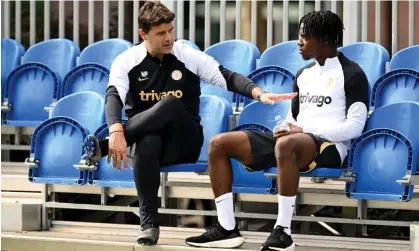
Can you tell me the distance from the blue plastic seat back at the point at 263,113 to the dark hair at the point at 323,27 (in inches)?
27.0

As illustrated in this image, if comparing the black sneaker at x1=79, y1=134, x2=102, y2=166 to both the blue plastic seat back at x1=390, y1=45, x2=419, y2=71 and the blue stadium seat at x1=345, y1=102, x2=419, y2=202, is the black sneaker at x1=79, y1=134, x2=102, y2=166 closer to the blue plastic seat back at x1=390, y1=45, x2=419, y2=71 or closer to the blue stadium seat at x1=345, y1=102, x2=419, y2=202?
the blue stadium seat at x1=345, y1=102, x2=419, y2=202

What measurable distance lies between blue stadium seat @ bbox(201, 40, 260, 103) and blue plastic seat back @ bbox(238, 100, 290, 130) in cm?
92

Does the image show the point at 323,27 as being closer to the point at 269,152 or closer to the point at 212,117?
the point at 269,152

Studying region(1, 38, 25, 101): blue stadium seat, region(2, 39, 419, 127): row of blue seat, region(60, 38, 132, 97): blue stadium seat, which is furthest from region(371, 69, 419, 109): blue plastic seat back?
region(1, 38, 25, 101): blue stadium seat

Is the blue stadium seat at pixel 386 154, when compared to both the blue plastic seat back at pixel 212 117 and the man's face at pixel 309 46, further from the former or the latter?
the blue plastic seat back at pixel 212 117

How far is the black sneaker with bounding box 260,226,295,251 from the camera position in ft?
18.9

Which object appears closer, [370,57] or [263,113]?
[263,113]

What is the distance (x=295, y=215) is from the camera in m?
6.50

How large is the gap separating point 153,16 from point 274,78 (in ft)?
4.30

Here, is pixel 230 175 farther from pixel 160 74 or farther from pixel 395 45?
pixel 395 45

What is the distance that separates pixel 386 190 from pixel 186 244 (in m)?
1.14

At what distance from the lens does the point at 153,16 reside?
634 cm

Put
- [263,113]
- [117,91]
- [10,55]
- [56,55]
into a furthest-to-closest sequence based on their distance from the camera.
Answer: [10,55] → [56,55] → [263,113] → [117,91]

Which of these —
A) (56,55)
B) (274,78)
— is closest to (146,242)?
(274,78)
